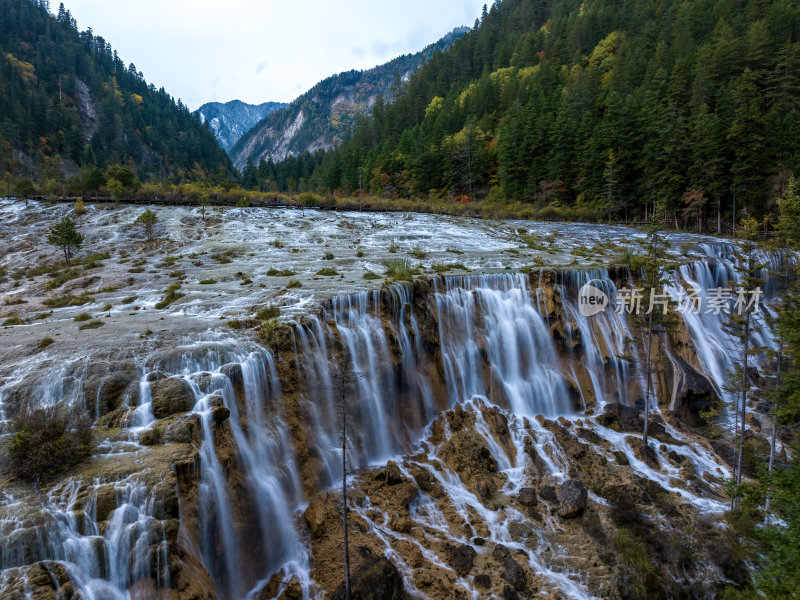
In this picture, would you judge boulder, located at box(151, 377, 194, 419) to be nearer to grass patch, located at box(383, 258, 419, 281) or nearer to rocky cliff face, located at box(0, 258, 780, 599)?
rocky cliff face, located at box(0, 258, 780, 599)

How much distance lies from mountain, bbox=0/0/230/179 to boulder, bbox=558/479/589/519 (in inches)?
3996

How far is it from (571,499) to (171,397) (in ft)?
39.0

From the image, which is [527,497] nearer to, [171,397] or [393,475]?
[393,475]

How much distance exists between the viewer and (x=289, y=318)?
1444 cm

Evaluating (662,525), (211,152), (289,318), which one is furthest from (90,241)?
(211,152)

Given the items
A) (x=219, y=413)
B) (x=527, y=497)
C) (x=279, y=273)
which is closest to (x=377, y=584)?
(x=219, y=413)

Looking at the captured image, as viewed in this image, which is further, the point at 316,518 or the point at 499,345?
the point at 499,345

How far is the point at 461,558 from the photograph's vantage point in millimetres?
10055

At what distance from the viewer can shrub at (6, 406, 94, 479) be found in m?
7.60

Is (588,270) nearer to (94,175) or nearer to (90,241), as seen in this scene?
(90,241)

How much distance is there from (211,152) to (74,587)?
539 ft

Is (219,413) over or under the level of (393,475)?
over

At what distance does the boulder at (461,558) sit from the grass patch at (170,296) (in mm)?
15169

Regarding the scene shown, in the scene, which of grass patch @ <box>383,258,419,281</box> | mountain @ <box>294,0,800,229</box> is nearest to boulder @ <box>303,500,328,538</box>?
grass patch @ <box>383,258,419,281</box>
